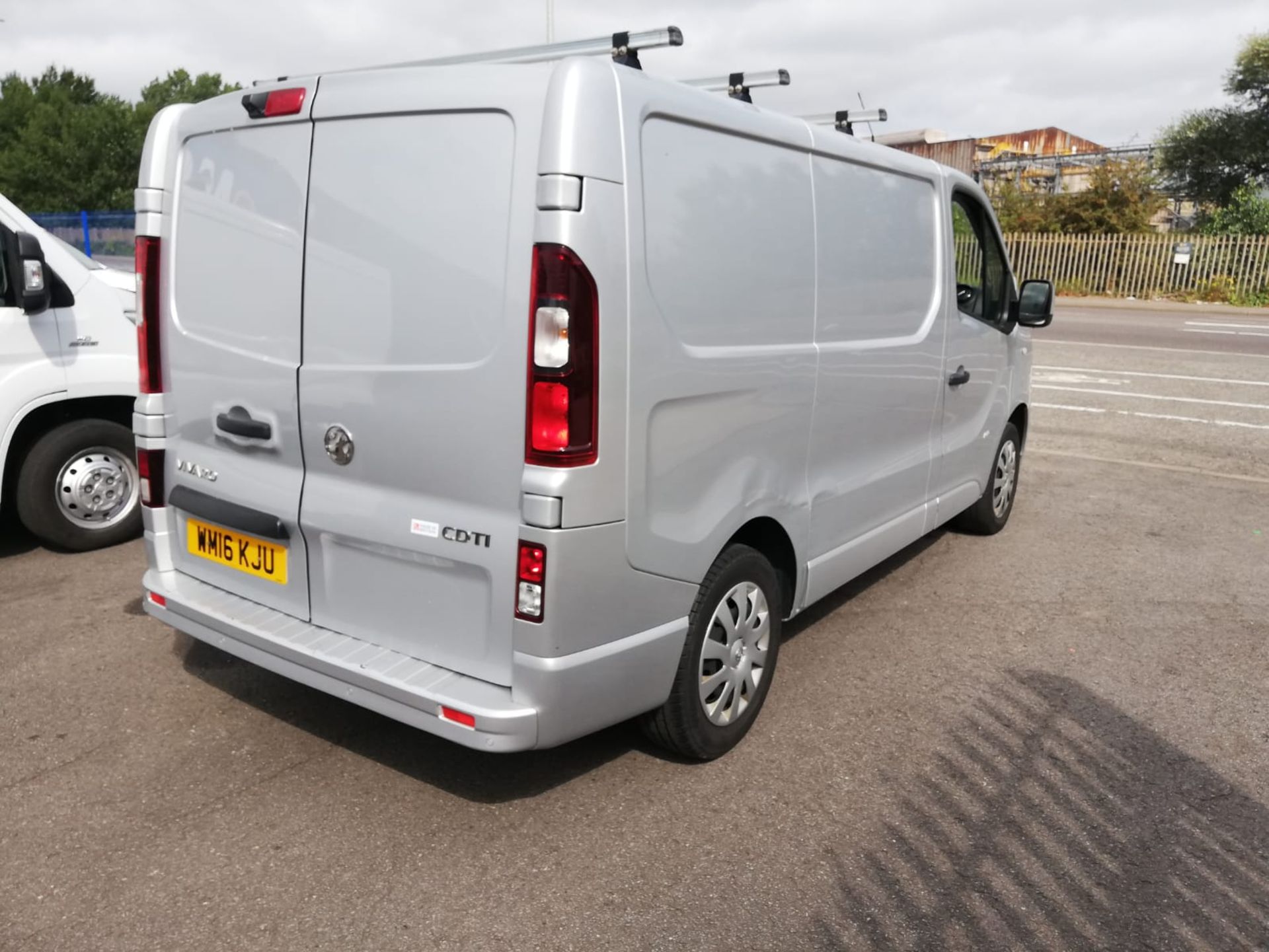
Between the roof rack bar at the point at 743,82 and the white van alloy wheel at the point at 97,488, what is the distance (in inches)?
141

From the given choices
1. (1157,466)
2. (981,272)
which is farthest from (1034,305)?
(1157,466)

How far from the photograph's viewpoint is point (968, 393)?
5.57 metres

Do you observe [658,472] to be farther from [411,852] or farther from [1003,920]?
[1003,920]

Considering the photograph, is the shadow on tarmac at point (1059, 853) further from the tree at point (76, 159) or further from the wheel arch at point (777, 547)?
the tree at point (76, 159)

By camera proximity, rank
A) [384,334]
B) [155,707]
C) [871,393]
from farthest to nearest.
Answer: [871,393] → [155,707] → [384,334]

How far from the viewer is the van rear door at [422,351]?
9.36 ft

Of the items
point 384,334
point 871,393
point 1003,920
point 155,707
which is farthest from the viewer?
point 871,393

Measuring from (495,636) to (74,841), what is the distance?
1.40 meters

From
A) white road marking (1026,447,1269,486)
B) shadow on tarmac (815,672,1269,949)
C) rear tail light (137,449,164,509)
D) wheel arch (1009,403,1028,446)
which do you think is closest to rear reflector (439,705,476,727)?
shadow on tarmac (815,672,1269,949)

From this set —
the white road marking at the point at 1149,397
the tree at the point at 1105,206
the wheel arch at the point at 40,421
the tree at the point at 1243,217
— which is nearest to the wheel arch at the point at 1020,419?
the wheel arch at the point at 40,421

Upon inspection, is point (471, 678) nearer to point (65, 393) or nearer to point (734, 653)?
point (734, 653)

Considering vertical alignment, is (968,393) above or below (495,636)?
above

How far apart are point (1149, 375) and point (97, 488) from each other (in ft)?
40.4

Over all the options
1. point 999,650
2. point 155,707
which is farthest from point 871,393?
point 155,707
